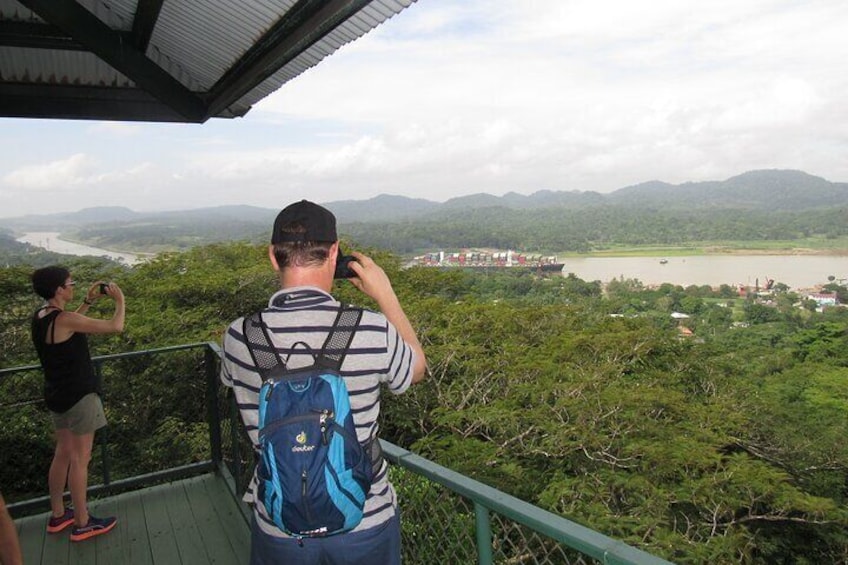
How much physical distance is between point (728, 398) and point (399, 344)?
1017cm

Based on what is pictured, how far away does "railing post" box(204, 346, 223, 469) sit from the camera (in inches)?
113

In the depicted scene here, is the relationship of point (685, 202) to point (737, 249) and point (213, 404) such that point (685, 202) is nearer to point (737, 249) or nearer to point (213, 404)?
point (737, 249)

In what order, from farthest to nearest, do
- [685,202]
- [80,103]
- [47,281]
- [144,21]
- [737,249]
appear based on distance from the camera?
[685,202]
[737,249]
[80,103]
[144,21]
[47,281]

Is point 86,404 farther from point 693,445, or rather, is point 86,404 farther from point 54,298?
point 693,445

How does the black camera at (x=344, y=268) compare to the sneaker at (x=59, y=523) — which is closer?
the black camera at (x=344, y=268)

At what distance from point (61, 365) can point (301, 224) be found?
1.66 meters

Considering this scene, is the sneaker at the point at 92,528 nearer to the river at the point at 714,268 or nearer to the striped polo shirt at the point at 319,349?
the striped polo shirt at the point at 319,349

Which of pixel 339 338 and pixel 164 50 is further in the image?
pixel 164 50

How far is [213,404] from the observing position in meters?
2.99

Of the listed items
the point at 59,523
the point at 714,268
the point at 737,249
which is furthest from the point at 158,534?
the point at 737,249

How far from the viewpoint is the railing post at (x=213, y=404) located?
2.86 metres

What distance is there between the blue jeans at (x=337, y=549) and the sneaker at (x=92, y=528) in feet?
5.84

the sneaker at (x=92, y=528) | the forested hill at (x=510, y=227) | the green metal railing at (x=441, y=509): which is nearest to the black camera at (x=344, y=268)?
the green metal railing at (x=441, y=509)

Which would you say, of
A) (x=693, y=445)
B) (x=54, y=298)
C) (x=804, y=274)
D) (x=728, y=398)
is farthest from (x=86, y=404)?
(x=804, y=274)
